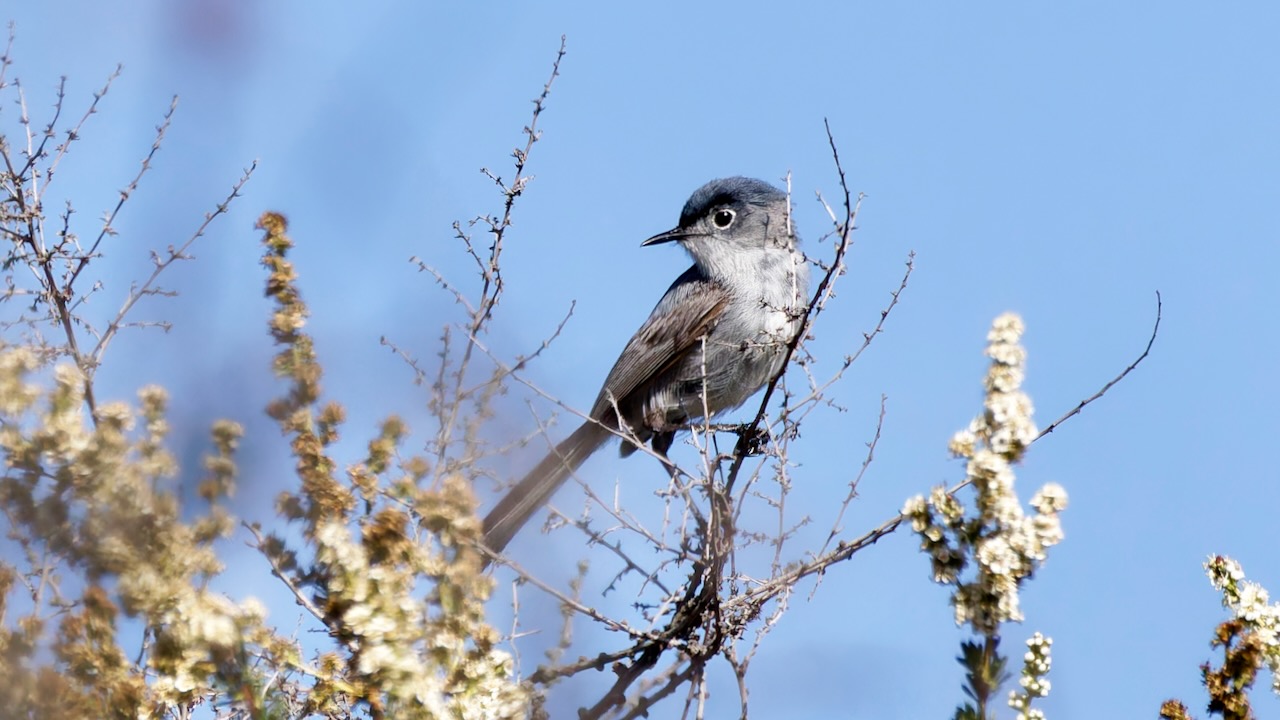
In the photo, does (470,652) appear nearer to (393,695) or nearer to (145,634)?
(393,695)

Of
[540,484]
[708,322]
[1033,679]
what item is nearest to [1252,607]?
[1033,679]

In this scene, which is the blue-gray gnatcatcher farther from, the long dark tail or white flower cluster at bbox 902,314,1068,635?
white flower cluster at bbox 902,314,1068,635

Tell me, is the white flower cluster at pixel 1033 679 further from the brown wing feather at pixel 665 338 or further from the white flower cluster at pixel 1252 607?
the brown wing feather at pixel 665 338

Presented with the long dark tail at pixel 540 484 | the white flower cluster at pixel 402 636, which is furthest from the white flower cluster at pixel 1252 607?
the long dark tail at pixel 540 484

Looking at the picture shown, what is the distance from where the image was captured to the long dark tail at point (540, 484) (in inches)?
164

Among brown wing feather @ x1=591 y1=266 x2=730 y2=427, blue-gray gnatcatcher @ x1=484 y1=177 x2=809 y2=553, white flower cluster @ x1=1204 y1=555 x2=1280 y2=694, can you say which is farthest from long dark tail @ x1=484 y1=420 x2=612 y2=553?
white flower cluster @ x1=1204 y1=555 x2=1280 y2=694

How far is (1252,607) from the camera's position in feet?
7.45

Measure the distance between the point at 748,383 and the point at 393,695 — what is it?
493 centimetres

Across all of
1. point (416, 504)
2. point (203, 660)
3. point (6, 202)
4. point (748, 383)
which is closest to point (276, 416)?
point (416, 504)

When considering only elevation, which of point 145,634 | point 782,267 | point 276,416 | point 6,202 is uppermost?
point 782,267

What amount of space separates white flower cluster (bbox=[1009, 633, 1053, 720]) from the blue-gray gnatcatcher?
13.7 ft

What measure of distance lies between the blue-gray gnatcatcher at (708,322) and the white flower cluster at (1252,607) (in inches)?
144

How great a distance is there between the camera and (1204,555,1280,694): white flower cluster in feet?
7.40

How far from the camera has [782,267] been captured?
21.2ft
